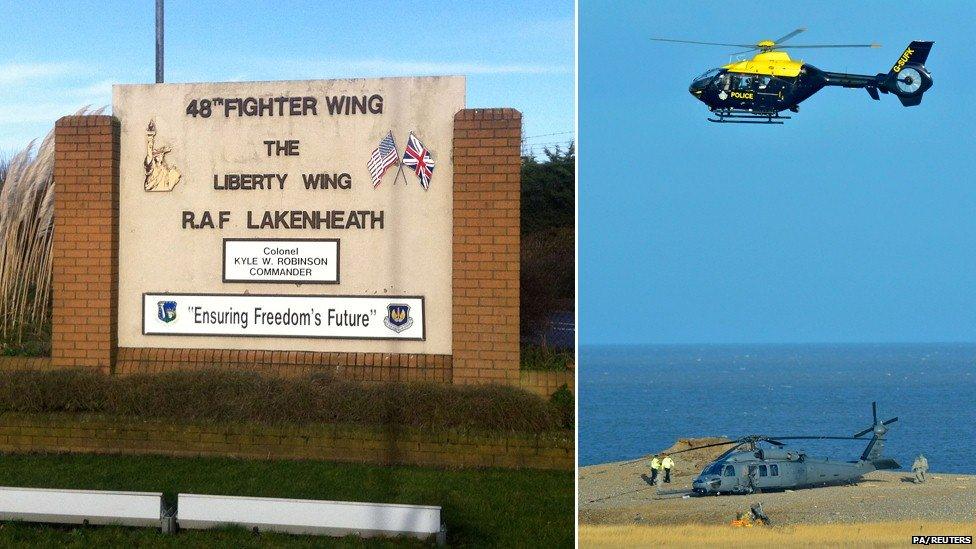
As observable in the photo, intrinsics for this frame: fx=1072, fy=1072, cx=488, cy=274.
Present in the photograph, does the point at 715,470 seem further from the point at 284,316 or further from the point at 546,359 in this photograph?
the point at 284,316

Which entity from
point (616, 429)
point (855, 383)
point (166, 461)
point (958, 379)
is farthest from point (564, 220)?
point (166, 461)

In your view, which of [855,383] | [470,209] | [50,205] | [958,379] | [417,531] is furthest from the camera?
[855,383]

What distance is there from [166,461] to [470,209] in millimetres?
4128

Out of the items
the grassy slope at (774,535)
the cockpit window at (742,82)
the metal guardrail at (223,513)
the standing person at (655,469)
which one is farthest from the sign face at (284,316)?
the cockpit window at (742,82)

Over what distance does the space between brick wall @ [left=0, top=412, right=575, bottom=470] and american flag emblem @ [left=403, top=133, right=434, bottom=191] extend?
2.88 metres

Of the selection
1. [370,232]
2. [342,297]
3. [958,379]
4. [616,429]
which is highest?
[370,232]

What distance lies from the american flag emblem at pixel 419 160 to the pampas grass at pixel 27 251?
5443 mm

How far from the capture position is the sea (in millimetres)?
16688

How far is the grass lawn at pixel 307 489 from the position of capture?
328 inches

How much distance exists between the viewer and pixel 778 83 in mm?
12789

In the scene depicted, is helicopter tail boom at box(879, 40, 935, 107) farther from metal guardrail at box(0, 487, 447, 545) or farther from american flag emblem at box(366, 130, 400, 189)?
metal guardrail at box(0, 487, 447, 545)

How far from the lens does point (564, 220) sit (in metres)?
29.4

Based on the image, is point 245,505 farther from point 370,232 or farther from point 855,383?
point 855,383

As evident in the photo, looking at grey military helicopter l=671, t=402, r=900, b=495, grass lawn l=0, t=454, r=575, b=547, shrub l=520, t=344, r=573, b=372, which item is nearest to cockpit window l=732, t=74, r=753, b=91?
shrub l=520, t=344, r=573, b=372
